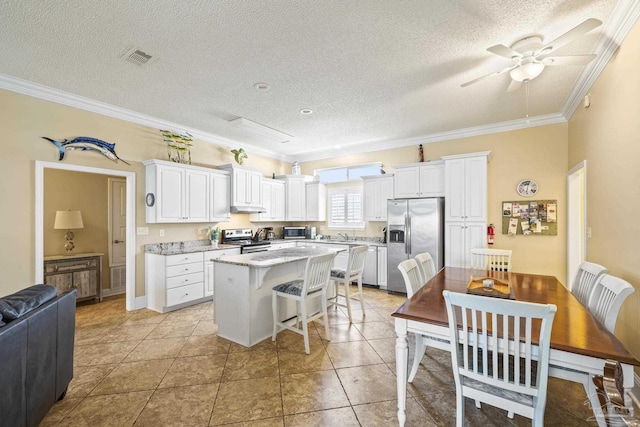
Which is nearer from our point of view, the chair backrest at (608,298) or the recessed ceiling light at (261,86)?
the chair backrest at (608,298)

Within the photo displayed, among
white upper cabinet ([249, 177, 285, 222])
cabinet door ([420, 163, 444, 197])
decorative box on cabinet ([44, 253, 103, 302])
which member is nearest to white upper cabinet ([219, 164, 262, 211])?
white upper cabinet ([249, 177, 285, 222])

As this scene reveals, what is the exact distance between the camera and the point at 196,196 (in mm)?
4727

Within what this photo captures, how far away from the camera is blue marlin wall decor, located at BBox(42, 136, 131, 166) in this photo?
139 inches

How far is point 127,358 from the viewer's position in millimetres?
2775

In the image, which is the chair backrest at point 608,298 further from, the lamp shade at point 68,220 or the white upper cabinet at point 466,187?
the lamp shade at point 68,220

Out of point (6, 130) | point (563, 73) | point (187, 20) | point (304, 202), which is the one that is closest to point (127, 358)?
point (6, 130)

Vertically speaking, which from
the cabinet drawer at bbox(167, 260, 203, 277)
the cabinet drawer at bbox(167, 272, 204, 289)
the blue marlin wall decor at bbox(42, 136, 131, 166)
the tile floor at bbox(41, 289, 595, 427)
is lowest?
the tile floor at bbox(41, 289, 595, 427)

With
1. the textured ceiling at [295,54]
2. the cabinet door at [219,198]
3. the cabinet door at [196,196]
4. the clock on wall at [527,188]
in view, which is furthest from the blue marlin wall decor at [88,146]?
the clock on wall at [527,188]

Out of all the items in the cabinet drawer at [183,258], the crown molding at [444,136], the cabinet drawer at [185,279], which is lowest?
the cabinet drawer at [185,279]

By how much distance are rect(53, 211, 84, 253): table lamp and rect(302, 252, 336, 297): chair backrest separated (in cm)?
421

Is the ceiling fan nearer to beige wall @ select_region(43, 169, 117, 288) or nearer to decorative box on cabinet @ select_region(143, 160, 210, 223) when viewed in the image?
decorative box on cabinet @ select_region(143, 160, 210, 223)

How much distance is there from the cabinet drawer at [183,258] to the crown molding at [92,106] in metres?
2.11

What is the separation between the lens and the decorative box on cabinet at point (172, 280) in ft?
13.5

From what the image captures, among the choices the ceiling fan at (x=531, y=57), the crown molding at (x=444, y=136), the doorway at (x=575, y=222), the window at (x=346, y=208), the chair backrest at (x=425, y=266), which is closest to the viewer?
the ceiling fan at (x=531, y=57)
